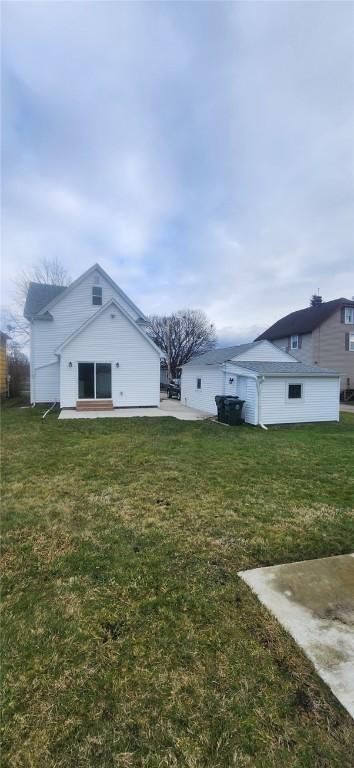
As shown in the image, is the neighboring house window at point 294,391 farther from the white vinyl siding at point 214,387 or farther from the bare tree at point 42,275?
the bare tree at point 42,275

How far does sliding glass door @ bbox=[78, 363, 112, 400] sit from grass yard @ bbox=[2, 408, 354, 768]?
9231mm

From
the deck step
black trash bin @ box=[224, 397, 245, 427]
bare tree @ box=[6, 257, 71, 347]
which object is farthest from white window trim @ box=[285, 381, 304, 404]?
bare tree @ box=[6, 257, 71, 347]

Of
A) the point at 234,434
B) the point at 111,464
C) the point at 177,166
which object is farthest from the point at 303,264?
the point at 111,464

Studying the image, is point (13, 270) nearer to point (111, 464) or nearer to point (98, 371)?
point (98, 371)

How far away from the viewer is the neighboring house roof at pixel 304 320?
76.4 feet

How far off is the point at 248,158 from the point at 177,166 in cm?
244

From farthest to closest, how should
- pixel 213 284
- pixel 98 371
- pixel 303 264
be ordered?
pixel 213 284, pixel 303 264, pixel 98 371

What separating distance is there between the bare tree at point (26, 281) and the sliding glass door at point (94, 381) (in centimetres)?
1521

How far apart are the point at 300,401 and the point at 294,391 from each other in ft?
1.68

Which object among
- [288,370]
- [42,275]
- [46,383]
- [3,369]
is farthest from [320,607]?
[42,275]

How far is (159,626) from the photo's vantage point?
228 centimetres

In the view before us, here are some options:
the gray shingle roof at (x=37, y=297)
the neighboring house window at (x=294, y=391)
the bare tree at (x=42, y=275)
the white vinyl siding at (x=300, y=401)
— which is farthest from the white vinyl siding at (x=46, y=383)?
the bare tree at (x=42, y=275)

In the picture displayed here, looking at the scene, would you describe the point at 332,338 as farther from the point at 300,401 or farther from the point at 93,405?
the point at 93,405

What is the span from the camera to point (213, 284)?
23.9 m
